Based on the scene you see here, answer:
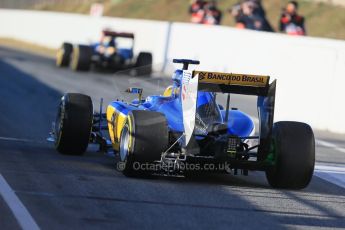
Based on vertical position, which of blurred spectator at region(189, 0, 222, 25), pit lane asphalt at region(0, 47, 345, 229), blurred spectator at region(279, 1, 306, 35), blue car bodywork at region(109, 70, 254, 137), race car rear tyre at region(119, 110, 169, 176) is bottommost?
pit lane asphalt at region(0, 47, 345, 229)

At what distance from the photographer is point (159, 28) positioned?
3150 cm

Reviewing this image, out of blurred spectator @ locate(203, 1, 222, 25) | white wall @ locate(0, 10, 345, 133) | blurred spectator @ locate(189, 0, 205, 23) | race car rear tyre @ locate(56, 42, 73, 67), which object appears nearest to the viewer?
white wall @ locate(0, 10, 345, 133)

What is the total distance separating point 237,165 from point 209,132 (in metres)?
0.53

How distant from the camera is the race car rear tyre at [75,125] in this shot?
38.5 ft

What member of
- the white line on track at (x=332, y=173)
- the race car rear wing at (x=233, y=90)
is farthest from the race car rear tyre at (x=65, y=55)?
the race car rear wing at (x=233, y=90)

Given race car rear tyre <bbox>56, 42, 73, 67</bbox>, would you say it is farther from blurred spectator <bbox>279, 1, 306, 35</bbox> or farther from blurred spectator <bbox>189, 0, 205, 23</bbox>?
blurred spectator <bbox>279, 1, 306, 35</bbox>

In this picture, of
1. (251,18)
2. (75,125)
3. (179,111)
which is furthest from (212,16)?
(179,111)

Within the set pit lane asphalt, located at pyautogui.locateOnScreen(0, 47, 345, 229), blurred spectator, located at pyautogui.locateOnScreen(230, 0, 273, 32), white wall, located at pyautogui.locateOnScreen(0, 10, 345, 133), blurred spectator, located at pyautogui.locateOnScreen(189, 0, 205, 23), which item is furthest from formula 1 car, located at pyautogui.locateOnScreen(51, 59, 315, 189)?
blurred spectator, located at pyautogui.locateOnScreen(189, 0, 205, 23)

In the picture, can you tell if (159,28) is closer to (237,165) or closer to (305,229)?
(237,165)

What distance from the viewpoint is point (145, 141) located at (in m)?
10.2

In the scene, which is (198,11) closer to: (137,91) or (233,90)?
(137,91)

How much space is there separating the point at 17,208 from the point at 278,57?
559 inches

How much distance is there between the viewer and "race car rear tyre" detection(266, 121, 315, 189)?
Result: 10.4 metres

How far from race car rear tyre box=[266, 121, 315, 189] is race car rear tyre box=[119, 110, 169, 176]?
1.21 meters
